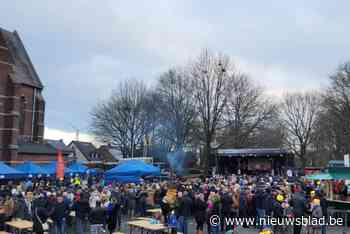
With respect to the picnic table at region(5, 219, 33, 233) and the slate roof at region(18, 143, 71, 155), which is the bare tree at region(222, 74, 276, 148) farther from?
the picnic table at region(5, 219, 33, 233)

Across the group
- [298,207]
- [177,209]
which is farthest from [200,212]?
[298,207]

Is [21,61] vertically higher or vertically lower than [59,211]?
higher

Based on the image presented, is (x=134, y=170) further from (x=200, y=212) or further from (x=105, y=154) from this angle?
(x=105, y=154)

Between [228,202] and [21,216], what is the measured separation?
769cm

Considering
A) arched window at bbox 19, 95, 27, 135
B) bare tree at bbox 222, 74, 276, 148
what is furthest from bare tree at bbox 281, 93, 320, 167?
arched window at bbox 19, 95, 27, 135

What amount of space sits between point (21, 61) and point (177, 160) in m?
22.5

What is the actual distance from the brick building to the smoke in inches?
646

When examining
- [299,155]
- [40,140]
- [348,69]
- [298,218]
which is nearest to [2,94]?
[40,140]

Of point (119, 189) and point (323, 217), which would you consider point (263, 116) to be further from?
point (323, 217)

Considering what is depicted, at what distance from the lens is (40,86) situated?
46.5 metres

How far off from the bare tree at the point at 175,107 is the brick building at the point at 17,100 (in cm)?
1581

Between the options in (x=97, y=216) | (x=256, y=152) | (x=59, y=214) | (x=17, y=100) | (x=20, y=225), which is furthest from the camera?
(x=17, y=100)

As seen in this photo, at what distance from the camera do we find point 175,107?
173ft

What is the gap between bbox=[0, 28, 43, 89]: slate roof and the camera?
4494 centimetres
